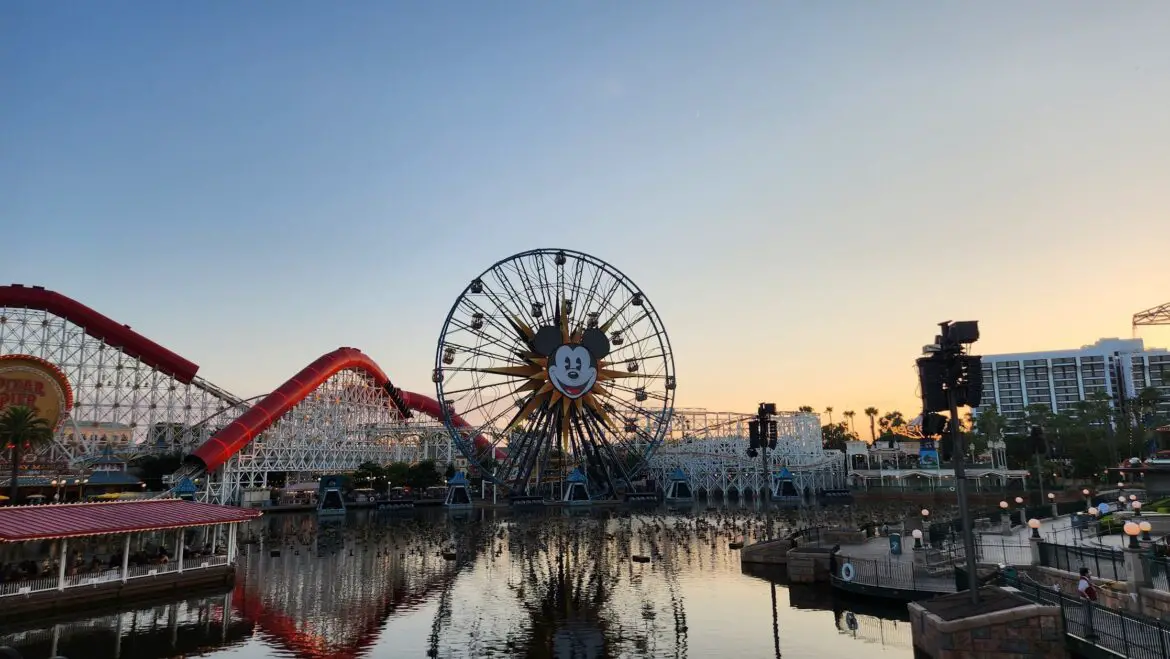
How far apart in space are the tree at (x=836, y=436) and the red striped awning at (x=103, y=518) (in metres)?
138

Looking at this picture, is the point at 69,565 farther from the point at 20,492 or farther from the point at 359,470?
the point at 359,470

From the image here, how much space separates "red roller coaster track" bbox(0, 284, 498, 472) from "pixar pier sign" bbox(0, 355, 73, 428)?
5.84 metres

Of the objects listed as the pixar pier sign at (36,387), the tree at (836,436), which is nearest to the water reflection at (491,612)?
the pixar pier sign at (36,387)

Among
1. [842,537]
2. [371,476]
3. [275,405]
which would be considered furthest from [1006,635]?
[371,476]

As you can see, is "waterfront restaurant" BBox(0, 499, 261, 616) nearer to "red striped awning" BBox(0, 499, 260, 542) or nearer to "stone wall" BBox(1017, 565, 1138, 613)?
"red striped awning" BBox(0, 499, 260, 542)

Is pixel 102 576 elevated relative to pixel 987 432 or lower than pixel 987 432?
lower

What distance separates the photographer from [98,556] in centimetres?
3319

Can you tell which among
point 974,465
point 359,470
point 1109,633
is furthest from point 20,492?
point 974,465

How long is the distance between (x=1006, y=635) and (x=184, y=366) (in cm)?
8847

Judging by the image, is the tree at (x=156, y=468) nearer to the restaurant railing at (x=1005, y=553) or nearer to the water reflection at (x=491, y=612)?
the water reflection at (x=491, y=612)

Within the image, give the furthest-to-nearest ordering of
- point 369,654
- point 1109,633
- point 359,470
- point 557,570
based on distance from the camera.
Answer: point 359,470, point 557,570, point 369,654, point 1109,633

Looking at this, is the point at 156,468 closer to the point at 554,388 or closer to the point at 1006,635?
the point at 554,388

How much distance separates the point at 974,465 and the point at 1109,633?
107323mm

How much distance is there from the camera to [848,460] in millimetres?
117250
